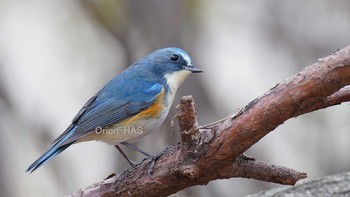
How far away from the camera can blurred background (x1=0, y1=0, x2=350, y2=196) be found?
22.5 ft

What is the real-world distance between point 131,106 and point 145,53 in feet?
7.18

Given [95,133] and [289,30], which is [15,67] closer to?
[289,30]

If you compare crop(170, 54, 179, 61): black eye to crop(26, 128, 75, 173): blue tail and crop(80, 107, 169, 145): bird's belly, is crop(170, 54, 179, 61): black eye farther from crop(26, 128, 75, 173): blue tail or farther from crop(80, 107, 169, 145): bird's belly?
crop(26, 128, 75, 173): blue tail

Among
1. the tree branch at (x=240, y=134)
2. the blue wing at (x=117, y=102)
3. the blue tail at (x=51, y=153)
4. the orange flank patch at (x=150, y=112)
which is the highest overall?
the blue wing at (x=117, y=102)

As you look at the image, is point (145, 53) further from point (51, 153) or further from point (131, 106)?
point (51, 153)

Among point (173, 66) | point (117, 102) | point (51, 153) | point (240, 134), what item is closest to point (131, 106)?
point (117, 102)

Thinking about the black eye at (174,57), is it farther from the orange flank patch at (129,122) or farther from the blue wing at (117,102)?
the orange flank patch at (129,122)

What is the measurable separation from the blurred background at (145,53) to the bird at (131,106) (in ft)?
5.29

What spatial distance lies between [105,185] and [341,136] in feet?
11.6

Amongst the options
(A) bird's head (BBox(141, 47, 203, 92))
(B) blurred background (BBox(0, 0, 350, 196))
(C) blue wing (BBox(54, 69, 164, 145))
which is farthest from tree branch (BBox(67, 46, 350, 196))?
(B) blurred background (BBox(0, 0, 350, 196))

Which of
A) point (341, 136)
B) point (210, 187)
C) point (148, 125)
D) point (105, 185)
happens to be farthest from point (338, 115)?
point (105, 185)

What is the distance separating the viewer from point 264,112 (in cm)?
353

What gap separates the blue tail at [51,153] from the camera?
4.45 meters

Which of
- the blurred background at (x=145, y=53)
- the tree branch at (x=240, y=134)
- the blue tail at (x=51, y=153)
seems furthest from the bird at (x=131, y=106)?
the blurred background at (x=145, y=53)
